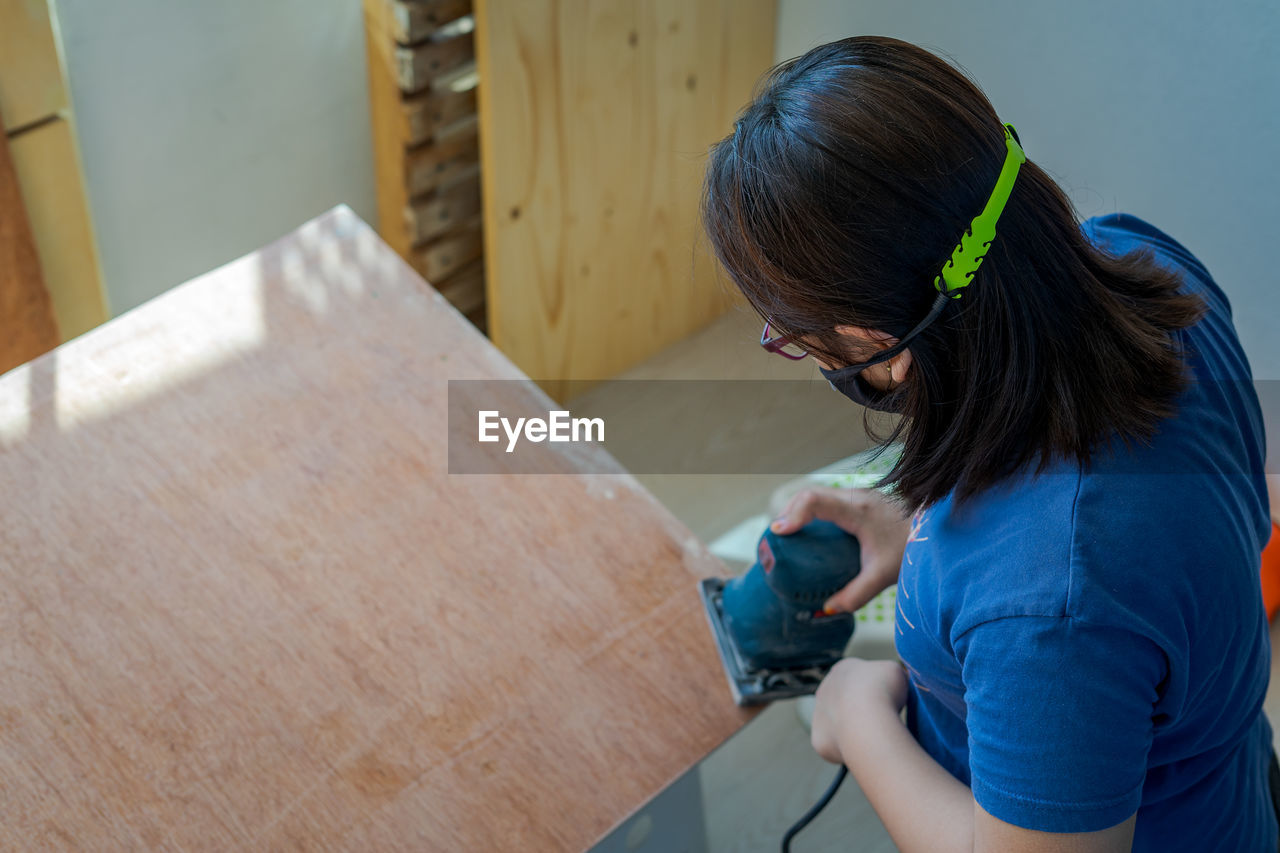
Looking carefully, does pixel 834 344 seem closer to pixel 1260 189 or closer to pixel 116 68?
pixel 1260 189

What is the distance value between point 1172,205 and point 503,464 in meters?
1.28

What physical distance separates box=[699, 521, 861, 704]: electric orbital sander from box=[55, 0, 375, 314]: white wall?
1501mm

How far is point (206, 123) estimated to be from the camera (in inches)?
85.0

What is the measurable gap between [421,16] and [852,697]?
5.07ft

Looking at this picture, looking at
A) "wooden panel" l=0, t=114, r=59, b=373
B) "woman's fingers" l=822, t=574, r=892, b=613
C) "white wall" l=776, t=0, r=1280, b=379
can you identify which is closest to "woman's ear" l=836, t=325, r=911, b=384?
"woman's fingers" l=822, t=574, r=892, b=613

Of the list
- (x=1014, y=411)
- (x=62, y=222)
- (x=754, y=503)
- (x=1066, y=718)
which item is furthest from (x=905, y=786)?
(x=62, y=222)

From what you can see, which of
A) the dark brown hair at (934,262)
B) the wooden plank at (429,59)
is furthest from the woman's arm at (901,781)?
the wooden plank at (429,59)

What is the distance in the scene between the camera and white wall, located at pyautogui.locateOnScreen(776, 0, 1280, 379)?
5.70ft

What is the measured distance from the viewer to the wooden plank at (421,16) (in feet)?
6.85

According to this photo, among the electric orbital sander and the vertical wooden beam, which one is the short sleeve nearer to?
the electric orbital sander

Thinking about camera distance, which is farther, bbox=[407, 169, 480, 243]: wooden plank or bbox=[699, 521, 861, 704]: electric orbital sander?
bbox=[407, 169, 480, 243]: wooden plank

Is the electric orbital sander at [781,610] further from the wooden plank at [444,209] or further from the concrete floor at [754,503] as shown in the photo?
the wooden plank at [444,209]

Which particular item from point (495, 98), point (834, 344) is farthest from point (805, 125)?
point (495, 98)

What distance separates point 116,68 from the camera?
2.00 m
